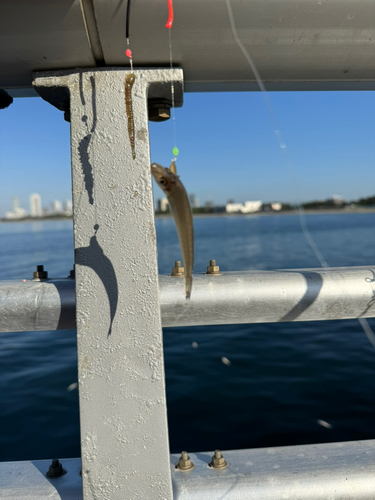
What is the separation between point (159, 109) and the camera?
2045 millimetres

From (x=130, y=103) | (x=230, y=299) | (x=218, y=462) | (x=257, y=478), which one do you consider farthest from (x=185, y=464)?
(x=130, y=103)

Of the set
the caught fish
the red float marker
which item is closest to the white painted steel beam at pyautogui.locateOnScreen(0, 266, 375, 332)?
the caught fish

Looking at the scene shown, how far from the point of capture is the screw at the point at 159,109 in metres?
2.04

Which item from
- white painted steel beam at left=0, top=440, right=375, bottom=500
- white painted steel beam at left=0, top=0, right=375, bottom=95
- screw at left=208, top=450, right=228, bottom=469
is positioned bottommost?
white painted steel beam at left=0, top=440, right=375, bottom=500

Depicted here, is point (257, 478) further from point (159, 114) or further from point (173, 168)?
point (159, 114)

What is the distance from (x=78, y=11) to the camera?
1.48 metres

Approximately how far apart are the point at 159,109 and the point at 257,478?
2034 mm

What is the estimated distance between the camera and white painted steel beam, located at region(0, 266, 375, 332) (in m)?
1.95

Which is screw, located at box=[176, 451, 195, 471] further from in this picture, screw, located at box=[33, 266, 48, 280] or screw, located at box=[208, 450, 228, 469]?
screw, located at box=[33, 266, 48, 280]

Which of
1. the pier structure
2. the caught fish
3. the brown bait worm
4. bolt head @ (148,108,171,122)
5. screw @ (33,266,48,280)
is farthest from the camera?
screw @ (33,266,48,280)

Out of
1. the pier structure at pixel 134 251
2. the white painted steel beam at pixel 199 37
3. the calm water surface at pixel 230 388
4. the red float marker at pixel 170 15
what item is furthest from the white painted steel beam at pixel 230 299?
the calm water surface at pixel 230 388

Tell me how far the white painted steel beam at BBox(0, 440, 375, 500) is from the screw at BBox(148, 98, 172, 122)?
1.96 m

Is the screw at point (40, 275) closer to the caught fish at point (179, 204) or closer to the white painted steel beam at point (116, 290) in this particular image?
the white painted steel beam at point (116, 290)

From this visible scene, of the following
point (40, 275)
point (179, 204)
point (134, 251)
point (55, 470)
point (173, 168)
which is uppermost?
point (173, 168)
